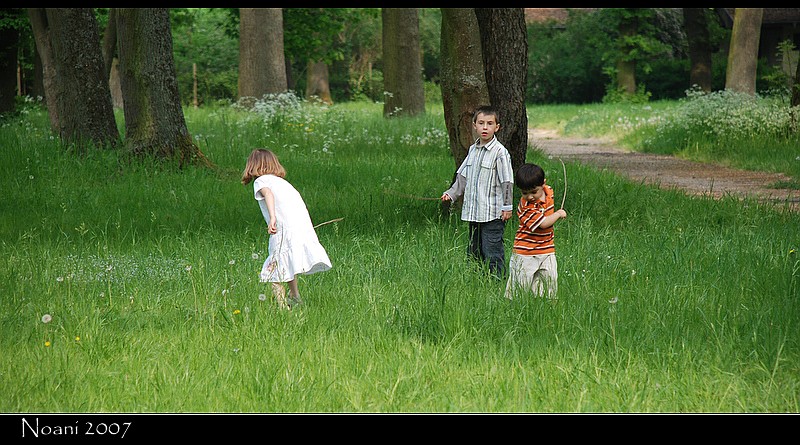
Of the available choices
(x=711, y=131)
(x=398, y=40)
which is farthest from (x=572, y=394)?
(x=398, y=40)

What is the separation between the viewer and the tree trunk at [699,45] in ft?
110

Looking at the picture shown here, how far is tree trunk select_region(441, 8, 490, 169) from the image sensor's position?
9867mm

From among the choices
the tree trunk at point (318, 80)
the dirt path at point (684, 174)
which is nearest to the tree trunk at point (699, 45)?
the dirt path at point (684, 174)

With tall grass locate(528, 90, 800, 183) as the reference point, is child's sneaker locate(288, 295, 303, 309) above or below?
above

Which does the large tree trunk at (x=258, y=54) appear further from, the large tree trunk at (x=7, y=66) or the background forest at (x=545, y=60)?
the background forest at (x=545, y=60)

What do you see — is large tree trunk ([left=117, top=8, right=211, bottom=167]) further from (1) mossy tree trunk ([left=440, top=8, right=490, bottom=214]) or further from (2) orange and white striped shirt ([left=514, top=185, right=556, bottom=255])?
(2) orange and white striped shirt ([left=514, top=185, right=556, bottom=255])

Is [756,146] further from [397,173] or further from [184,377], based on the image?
[184,377]

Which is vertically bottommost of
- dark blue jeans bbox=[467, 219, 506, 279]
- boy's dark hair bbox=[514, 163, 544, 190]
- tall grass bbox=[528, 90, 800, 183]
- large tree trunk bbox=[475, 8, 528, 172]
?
tall grass bbox=[528, 90, 800, 183]

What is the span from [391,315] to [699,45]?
31.0m

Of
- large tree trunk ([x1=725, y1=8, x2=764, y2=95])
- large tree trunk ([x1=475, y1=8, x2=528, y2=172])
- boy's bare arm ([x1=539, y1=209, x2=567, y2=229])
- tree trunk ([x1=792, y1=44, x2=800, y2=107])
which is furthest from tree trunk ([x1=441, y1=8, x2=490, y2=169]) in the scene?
large tree trunk ([x1=725, y1=8, x2=764, y2=95])

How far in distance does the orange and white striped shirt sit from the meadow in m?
0.30

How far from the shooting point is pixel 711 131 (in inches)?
742

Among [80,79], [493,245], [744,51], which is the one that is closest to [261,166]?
[493,245]

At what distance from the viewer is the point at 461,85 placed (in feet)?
32.8
